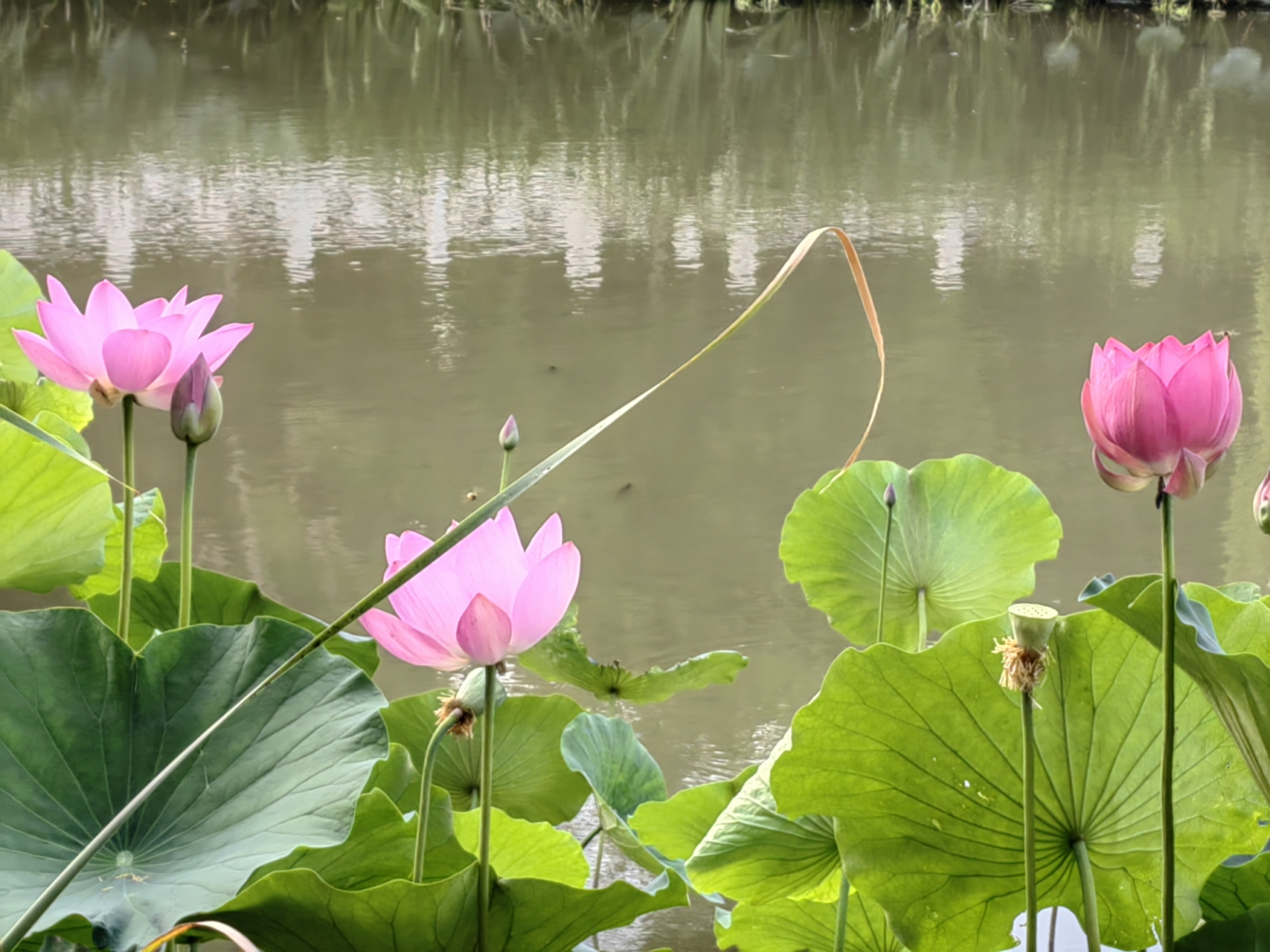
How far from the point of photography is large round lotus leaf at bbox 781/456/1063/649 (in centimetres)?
89

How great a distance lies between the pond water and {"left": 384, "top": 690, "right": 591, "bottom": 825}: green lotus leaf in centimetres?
14

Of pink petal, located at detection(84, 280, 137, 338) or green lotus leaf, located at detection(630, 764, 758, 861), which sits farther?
green lotus leaf, located at detection(630, 764, 758, 861)

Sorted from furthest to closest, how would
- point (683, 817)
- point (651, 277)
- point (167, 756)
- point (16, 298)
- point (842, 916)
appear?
point (651, 277)
point (16, 298)
point (683, 817)
point (842, 916)
point (167, 756)

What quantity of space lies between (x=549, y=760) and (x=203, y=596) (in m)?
0.24

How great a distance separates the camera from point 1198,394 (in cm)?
45

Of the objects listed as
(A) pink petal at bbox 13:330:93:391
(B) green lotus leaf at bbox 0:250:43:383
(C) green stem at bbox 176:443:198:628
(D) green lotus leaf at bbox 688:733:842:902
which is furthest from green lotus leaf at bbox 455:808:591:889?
(B) green lotus leaf at bbox 0:250:43:383

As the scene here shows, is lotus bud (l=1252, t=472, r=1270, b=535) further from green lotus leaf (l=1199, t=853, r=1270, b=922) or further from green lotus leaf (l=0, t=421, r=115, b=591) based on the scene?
green lotus leaf (l=0, t=421, r=115, b=591)

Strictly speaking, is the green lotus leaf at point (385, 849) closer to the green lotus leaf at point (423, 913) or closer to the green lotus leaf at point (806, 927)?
the green lotus leaf at point (423, 913)

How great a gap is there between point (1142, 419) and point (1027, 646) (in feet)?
0.29

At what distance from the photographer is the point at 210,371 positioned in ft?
1.91

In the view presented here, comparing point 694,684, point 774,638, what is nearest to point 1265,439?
point 774,638

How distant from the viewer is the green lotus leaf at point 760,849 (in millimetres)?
673

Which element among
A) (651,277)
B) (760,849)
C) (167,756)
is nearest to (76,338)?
(167,756)

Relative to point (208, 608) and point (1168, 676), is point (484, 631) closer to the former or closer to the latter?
point (1168, 676)
